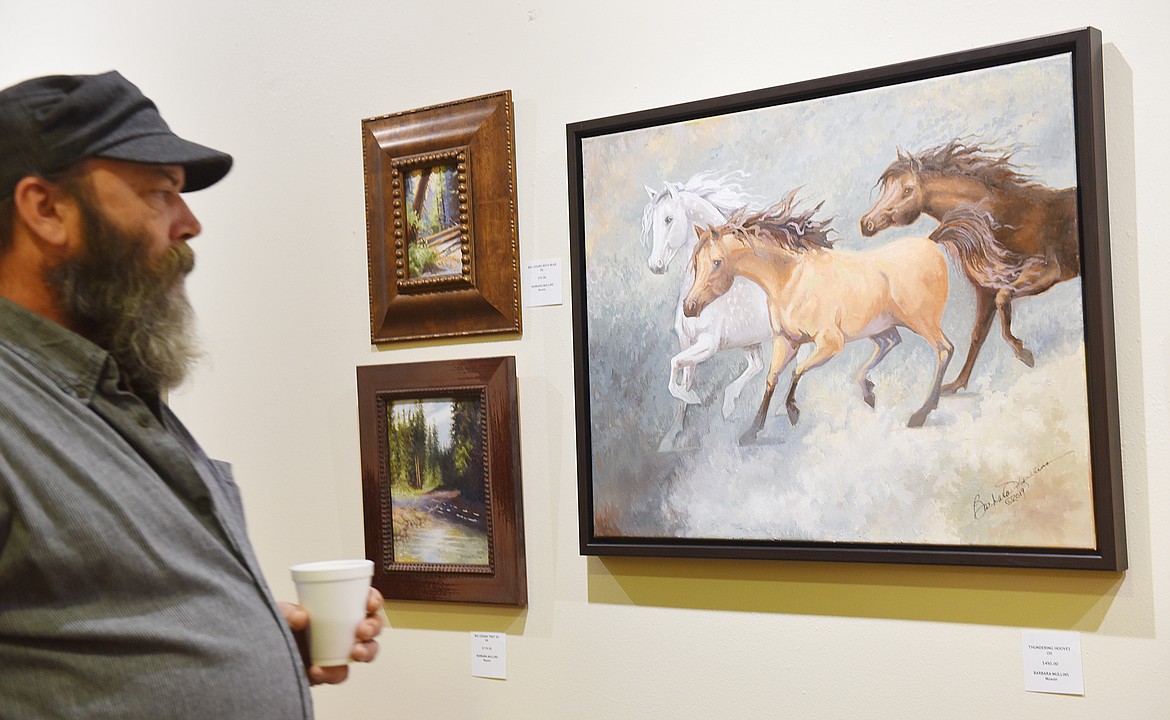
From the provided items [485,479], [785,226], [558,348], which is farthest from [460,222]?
[785,226]

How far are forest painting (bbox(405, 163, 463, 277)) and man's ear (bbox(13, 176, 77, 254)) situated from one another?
37.9 inches

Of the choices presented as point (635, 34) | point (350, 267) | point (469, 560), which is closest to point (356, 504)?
point (469, 560)

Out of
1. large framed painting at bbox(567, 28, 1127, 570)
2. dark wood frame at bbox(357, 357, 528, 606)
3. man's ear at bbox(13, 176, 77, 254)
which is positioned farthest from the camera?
dark wood frame at bbox(357, 357, 528, 606)

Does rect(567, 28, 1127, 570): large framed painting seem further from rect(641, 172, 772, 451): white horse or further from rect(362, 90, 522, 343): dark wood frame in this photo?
rect(362, 90, 522, 343): dark wood frame

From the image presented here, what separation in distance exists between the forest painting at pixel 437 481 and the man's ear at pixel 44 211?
992 millimetres

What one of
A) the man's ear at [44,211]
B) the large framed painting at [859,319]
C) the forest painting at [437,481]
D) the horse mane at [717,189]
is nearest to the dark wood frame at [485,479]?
the forest painting at [437,481]

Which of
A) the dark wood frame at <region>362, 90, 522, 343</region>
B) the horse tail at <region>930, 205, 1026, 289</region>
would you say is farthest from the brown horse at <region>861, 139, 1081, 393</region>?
the dark wood frame at <region>362, 90, 522, 343</region>

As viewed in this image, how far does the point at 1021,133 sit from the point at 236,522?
4.34 ft

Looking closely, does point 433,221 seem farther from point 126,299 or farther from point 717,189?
point 126,299

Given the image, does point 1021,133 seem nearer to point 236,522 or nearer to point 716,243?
point 716,243

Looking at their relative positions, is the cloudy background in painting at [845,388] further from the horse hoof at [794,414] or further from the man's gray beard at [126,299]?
the man's gray beard at [126,299]

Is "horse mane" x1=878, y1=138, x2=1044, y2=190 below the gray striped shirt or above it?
above
